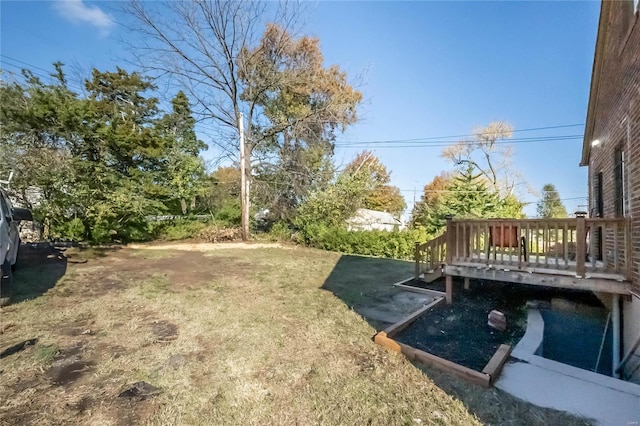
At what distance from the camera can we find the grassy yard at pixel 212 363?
2.20 meters

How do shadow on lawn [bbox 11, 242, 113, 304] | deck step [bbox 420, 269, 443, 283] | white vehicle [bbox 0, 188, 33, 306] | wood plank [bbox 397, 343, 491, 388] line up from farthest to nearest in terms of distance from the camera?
deck step [bbox 420, 269, 443, 283] → shadow on lawn [bbox 11, 242, 113, 304] → white vehicle [bbox 0, 188, 33, 306] → wood plank [bbox 397, 343, 491, 388]

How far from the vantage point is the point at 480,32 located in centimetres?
1024

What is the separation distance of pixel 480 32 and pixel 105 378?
13067 mm

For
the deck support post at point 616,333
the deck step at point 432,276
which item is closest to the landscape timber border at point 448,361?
the deck support post at point 616,333

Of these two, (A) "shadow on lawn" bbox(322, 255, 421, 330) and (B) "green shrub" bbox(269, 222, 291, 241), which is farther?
(B) "green shrub" bbox(269, 222, 291, 241)

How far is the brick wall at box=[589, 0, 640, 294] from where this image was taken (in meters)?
3.48

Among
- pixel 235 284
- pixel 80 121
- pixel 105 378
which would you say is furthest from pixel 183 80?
pixel 105 378

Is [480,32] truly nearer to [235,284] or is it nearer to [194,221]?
[235,284]

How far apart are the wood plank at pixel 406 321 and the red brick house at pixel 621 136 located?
228 centimetres

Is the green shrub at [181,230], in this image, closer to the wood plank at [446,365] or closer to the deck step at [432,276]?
the deck step at [432,276]

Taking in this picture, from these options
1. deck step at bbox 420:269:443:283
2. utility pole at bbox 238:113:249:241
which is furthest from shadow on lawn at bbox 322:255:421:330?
utility pole at bbox 238:113:249:241

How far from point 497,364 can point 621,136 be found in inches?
160

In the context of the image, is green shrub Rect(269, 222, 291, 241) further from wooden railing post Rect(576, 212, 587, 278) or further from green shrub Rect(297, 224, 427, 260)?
wooden railing post Rect(576, 212, 587, 278)

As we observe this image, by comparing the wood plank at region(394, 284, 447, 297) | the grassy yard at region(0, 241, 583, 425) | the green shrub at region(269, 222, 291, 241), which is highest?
the green shrub at region(269, 222, 291, 241)
